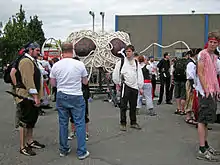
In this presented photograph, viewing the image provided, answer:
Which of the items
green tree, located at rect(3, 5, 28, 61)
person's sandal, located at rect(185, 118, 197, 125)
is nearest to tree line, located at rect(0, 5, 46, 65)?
green tree, located at rect(3, 5, 28, 61)

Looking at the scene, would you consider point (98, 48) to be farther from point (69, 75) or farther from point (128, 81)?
point (69, 75)

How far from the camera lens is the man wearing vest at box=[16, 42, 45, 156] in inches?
243

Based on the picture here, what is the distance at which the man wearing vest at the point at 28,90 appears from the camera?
618cm

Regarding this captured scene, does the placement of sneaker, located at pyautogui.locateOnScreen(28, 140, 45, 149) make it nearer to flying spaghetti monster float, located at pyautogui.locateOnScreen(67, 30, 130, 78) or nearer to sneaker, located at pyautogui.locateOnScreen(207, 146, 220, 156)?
sneaker, located at pyautogui.locateOnScreen(207, 146, 220, 156)

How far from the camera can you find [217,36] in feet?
19.6

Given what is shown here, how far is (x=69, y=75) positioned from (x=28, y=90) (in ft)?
2.45

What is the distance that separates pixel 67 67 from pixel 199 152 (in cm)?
252

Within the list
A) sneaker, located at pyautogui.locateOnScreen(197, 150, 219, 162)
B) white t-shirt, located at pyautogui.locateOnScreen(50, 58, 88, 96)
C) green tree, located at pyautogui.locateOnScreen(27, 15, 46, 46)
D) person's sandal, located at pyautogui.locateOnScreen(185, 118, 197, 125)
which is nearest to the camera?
sneaker, located at pyautogui.locateOnScreen(197, 150, 219, 162)

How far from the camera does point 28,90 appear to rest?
20.3 feet

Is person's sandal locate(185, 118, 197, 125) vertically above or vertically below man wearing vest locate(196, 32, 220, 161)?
below

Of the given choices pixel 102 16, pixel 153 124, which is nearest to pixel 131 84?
pixel 153 124

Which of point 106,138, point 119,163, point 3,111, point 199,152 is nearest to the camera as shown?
point 119,163

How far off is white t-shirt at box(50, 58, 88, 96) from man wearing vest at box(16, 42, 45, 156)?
427 millimetres

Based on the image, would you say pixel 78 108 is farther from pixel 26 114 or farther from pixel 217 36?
pixel 217 36
